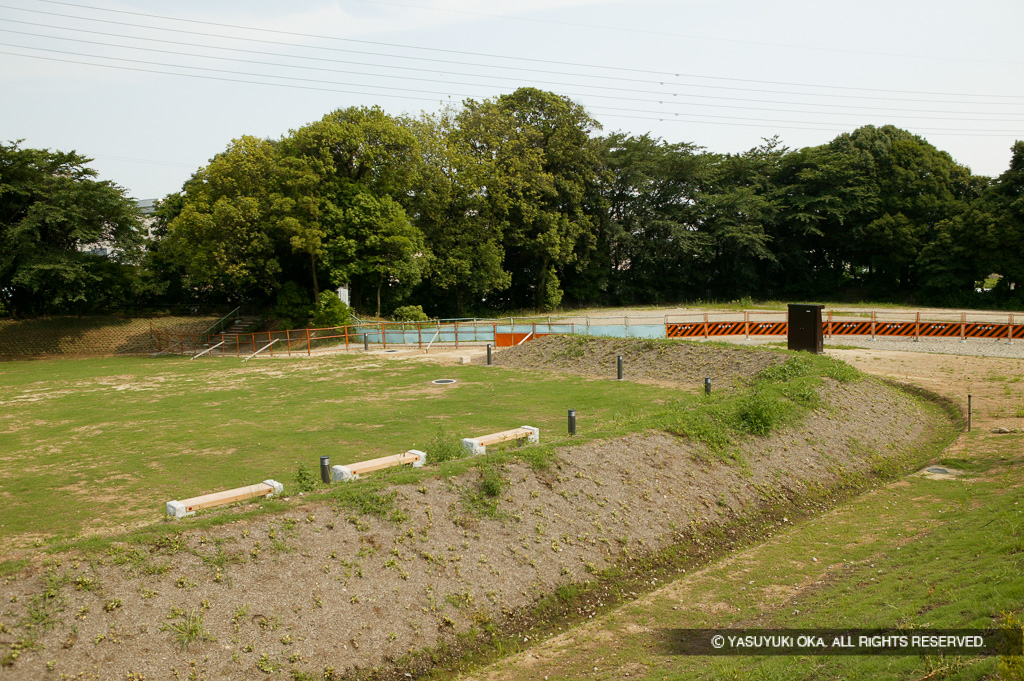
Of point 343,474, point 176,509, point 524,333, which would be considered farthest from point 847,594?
point 524,333

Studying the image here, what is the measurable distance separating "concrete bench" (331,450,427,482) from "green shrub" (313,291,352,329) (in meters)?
26.8

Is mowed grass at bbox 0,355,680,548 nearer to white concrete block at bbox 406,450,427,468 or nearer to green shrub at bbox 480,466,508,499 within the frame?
white concrete block at bbox 406,450,427,468

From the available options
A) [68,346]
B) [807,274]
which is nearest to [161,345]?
[68,346]

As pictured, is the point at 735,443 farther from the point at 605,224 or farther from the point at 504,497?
the point at 605,224

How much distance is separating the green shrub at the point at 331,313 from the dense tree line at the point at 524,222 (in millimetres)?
2155

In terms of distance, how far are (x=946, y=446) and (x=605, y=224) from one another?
4666 cm

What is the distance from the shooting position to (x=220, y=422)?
58.1 feet

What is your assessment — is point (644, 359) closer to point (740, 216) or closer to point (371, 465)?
point (371, 465)

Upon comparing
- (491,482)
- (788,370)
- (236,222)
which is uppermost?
(236,222)

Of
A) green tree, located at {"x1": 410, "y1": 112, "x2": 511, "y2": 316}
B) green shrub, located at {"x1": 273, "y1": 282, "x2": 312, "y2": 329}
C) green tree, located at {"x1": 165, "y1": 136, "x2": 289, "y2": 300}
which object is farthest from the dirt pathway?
green tree, located at {"x1": 410, "y1": 112, "x2": 511, "y2": 316}

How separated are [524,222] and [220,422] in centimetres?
3683

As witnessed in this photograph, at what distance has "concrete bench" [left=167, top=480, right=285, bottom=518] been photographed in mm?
8797

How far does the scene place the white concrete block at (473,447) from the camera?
11291mm

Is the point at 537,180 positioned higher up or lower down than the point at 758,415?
higher up
